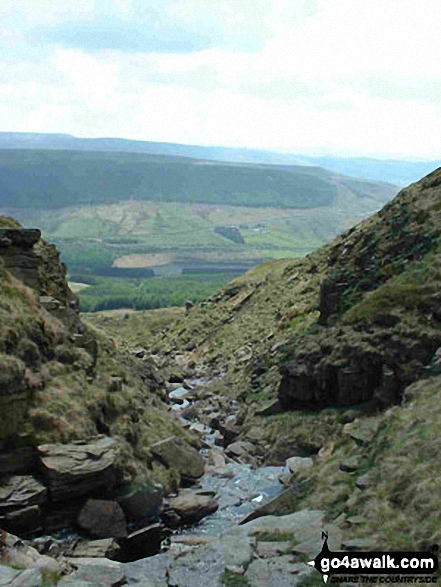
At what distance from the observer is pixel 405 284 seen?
3841 centimetres

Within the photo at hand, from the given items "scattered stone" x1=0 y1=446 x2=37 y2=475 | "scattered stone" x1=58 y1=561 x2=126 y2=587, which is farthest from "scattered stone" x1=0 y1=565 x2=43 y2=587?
"scattered stone" x1=0 y1=446 x2=37 y2=475

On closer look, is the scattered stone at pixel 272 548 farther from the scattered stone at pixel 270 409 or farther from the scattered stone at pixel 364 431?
the scattered stone at pixel 270 409

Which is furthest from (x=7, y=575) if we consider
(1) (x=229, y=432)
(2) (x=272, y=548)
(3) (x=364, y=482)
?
(1) (x=229, y=432)

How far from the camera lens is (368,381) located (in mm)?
35906

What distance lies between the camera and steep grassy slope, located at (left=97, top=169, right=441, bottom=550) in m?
20.8

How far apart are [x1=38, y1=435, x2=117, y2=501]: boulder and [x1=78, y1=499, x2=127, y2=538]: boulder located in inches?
23.8

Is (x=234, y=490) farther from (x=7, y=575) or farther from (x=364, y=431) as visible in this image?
(x=7, y=575)

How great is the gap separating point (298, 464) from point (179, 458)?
5.16 meters

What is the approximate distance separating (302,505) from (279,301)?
52.0 meters

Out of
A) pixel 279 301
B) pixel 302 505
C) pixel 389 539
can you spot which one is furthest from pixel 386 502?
pixel 279 301

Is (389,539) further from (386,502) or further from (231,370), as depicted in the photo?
(231,370)

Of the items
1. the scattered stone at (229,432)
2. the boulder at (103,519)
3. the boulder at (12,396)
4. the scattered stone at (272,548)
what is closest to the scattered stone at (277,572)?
the scattered stone at (272,548)

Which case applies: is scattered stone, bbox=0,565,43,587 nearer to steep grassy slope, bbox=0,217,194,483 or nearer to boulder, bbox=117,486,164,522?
steep grassy slope, bbox=0,217,194,483

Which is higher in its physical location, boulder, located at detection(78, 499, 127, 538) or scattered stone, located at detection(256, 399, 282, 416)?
boulder, located at detection(78, 499, 127, 538)
